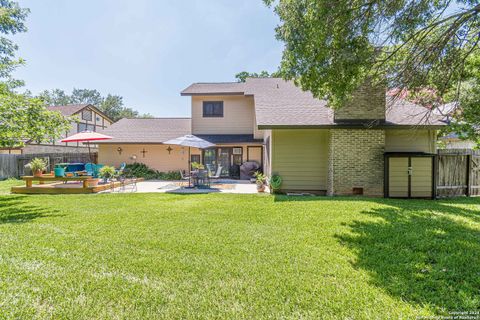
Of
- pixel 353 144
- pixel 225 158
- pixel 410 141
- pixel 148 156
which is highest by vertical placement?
pixel 410 141

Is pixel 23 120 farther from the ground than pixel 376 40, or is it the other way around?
pixel 376 40

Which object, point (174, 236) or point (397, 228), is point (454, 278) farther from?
point (174, 236)

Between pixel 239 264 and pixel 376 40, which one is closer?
pixel 239 264

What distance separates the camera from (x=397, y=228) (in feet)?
17.3

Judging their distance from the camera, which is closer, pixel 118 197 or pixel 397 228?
pixel 397 228

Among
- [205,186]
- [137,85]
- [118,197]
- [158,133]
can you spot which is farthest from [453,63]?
[137,85]

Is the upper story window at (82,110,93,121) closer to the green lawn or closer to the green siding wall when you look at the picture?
the green lawn

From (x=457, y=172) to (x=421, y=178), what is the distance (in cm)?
153

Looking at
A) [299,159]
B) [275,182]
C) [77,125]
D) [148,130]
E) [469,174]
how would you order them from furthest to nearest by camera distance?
1. [77,125]
2. [148,130]
3. [299,159]
4. [275,182]
5. [469,174]

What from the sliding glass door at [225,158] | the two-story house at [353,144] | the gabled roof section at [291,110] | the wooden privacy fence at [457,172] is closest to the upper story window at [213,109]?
the sliding glass door at [225,158]

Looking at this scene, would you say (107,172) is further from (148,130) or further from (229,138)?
(229,138)

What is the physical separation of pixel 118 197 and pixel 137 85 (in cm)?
1896

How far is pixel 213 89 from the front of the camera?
17.7 metres

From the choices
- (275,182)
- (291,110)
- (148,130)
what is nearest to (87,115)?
(148,130)
